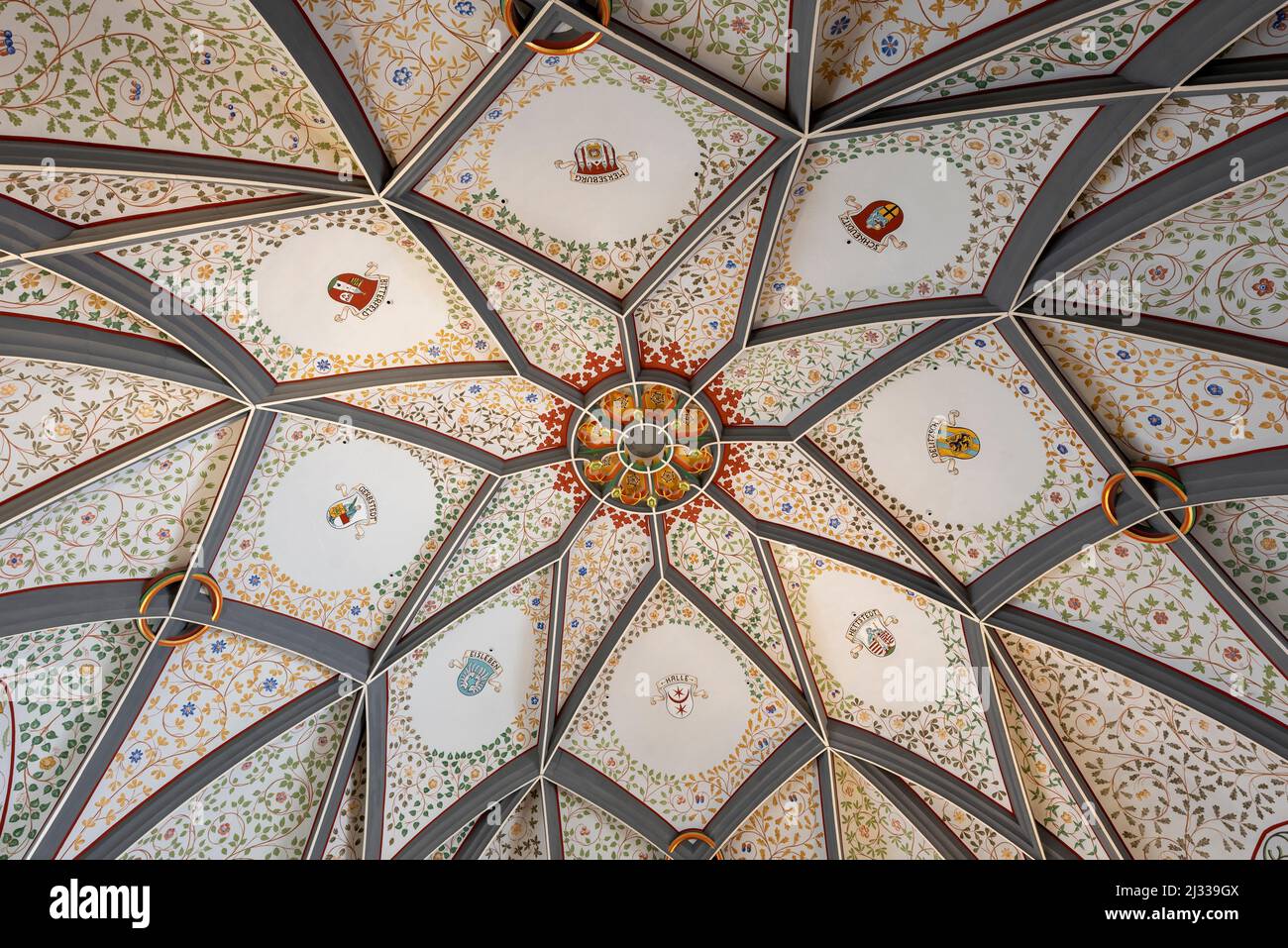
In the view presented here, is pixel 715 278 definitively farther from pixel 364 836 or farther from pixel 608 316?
pixel 364 836

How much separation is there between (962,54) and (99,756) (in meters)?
11.1

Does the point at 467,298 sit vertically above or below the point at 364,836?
above

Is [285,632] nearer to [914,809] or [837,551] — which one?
[837,551]

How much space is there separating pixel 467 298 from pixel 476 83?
237 cm

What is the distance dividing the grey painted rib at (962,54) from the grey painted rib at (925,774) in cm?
847

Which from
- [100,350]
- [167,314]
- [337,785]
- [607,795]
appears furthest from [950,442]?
[100,350]

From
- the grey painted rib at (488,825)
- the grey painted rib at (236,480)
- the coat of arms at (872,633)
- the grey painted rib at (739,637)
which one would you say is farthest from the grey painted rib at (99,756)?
the coat of arms at (872,633)

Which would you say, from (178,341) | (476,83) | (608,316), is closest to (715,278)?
(608,316)

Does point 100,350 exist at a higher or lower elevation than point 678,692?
higher

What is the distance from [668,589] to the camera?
13227 mm

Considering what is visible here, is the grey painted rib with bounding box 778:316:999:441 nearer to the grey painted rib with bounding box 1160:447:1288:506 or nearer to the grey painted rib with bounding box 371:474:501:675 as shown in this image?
the grey painted rib with bounding box 1160:447:1288:506

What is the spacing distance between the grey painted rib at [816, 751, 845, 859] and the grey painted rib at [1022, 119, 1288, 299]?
7537 mm

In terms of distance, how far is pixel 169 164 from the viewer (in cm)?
812

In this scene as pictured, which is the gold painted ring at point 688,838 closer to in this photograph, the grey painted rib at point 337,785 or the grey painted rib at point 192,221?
the grey painted rib at point 337,785
